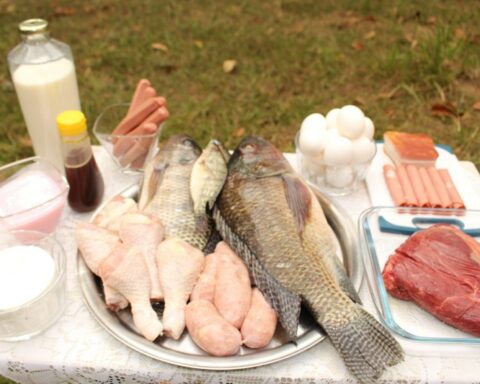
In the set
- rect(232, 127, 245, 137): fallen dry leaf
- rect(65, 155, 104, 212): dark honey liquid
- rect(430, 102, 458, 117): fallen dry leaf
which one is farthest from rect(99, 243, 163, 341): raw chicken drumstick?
rect(430, 102, 458, 117): fallen dry leaf

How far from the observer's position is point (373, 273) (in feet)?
4.17

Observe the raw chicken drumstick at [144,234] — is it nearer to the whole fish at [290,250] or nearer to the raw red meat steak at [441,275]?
the whole fish at [290,250]

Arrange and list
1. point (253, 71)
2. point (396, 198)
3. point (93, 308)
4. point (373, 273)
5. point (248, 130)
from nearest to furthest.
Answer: point (93, 308)
point (373, 273)
point (396, 198)
point (248, 130)
point (253, 71)

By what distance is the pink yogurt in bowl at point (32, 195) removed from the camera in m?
1.31

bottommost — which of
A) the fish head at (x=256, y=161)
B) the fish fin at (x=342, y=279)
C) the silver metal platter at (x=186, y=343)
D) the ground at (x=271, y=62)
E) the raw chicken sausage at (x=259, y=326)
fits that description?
A: the ground at (x=271, y=62)

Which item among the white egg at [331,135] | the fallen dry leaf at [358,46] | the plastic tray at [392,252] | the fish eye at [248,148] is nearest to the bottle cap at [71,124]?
the fish eye at [248,148]

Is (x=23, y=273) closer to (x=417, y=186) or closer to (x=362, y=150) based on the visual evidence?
(x=362, y=150)

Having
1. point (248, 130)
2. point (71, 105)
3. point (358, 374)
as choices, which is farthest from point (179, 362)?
point (248, 130)

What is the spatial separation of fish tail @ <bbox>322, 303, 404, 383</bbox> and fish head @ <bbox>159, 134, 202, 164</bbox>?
666 millimetres

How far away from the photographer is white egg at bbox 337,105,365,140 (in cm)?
151

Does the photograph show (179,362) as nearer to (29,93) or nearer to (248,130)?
(29,93)

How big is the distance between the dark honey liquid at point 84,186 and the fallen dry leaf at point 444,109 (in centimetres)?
253

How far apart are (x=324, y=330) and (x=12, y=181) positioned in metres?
0.97

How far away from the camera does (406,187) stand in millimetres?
1577
